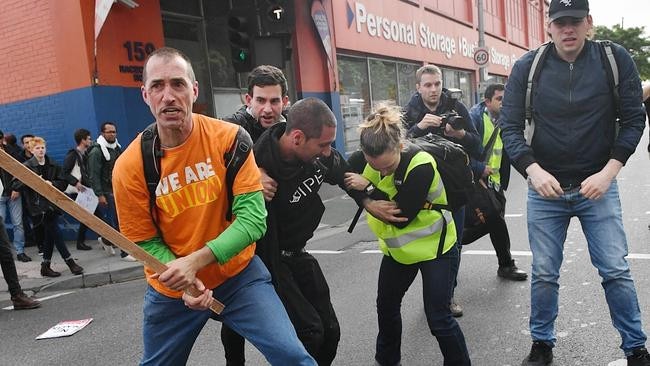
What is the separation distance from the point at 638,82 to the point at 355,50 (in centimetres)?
1213

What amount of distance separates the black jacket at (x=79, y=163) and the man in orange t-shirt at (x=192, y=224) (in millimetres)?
5988

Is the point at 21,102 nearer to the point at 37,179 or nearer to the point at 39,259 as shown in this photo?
the point at 39,259

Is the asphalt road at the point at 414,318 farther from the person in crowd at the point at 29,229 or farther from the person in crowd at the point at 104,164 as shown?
the person in crowd at the point at 29,229

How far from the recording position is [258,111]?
9.93 ft

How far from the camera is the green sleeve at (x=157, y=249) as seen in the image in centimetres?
221

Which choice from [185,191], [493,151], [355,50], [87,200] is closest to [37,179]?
[185,191]

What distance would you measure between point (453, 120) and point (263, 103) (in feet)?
5.76

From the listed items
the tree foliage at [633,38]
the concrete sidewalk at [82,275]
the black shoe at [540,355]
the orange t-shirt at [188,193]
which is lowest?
the concrete sidewalk at [82,275]

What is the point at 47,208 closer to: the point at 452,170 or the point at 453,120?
the point at 453,120

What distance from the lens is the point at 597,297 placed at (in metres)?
4.09

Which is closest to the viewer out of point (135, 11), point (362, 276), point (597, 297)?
point (597, 297)

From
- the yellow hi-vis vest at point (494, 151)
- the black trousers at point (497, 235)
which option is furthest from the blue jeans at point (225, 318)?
the yellow hi-vis vest at point (494, 151)

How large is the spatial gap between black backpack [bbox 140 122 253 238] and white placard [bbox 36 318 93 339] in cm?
296

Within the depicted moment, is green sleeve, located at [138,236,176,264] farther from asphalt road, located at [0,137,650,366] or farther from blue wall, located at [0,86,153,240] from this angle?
blue wall, located at [0,86,153,240]
